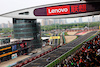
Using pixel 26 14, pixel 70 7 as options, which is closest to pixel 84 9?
pixel 70 7

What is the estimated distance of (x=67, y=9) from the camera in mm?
10070

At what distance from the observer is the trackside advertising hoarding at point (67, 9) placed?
9445mm

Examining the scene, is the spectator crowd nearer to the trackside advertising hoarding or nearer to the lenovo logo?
the trackside advertising hoarding

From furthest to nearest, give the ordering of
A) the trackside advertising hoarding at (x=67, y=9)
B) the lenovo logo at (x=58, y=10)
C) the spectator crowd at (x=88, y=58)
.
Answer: the lenovo logo at (x=58, y=10) < the trackside advertising hoarding at (x=67, y=9) < the spectator crowd at (x=88, y=58)

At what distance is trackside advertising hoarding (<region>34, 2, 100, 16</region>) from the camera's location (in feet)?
31.0

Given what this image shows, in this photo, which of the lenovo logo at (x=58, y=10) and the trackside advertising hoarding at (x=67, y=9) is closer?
the trackside advertising hoarding at (x=67, y=9)

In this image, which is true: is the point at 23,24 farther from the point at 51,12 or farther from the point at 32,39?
the point at 51,12

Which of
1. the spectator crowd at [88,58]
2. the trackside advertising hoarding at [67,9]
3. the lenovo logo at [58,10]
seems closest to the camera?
the spectator crowd at [88,58]

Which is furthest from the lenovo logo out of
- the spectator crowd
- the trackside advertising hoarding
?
the spectator crowd

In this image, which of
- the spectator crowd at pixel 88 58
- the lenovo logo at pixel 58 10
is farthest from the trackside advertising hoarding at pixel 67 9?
the spectator crowd at pixel 88 58

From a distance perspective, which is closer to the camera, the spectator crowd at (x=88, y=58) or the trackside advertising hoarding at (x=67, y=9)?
the spectator crowd at (x=88, y=58)

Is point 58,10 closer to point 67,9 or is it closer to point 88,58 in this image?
point 67,9

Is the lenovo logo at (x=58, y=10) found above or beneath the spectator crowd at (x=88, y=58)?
above

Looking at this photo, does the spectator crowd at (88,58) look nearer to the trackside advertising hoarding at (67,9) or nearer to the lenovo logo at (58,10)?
the trackside advertising hoarding at (67,9)
